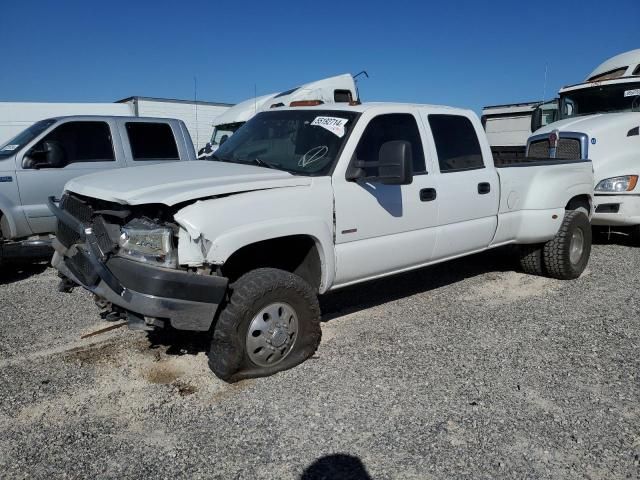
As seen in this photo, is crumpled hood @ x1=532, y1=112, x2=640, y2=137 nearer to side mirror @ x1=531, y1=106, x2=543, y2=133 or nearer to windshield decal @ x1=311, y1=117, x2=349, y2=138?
side mirror @ x1=531, y1=106, x2=543, y2=133

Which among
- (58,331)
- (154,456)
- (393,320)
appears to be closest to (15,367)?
(58,331)

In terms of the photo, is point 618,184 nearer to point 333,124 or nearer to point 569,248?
point 569,248

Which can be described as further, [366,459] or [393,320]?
[393,320]

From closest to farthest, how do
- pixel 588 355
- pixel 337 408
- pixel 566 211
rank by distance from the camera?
1. pixel 337 408
2. pixel 588 355
3. pixel 566 211

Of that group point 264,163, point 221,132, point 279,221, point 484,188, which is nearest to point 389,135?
point 264,163

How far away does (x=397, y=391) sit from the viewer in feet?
11.8

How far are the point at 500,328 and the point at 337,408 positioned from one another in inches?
82.8

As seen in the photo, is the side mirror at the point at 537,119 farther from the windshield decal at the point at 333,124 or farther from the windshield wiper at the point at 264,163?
the windshield wiper at the point at 264,163

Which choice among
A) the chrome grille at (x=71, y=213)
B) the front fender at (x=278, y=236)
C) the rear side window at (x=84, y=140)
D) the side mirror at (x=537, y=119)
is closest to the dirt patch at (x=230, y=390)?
the front fender at (x=278, y=236)

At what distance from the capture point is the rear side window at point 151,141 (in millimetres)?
7035

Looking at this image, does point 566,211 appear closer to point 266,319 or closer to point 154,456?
point 266,319

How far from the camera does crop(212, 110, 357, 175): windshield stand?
4.10 metres

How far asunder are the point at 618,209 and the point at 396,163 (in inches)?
218

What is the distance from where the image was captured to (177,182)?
349cm
